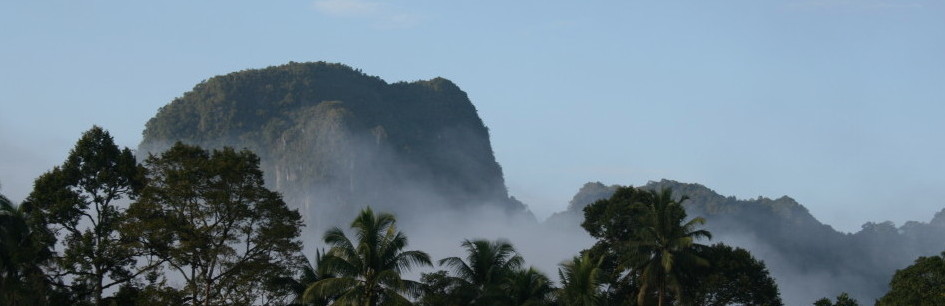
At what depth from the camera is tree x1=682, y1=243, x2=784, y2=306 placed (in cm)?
5947

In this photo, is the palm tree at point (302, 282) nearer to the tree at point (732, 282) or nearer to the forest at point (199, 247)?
the forest at point (199, 247)

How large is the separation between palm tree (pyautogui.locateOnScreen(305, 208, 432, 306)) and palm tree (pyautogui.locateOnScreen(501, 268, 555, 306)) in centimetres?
605

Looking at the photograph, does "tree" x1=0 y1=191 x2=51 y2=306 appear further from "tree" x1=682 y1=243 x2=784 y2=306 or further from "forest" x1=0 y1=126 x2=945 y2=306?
"tree" x1=682 y1=243 x2=784 y2=306

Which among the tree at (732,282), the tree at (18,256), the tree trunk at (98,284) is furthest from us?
the tree at (732,282)

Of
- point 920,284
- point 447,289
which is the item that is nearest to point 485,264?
point 447,289

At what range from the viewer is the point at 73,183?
142 feet

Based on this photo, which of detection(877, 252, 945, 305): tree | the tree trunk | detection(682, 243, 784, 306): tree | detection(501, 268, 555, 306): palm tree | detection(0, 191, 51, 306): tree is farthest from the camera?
detection(682, 243, 784, 306): tree

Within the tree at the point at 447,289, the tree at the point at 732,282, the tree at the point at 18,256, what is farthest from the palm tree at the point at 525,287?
the tree at the point at 18,256

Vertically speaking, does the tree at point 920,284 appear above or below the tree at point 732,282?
below

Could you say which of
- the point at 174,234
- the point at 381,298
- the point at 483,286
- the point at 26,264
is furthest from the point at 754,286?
the point at 26,264

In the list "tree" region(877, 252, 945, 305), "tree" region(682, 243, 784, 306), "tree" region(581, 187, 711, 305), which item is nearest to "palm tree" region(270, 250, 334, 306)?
"tree" region(581, 187, 711, 305)

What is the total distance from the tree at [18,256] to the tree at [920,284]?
34331 mm

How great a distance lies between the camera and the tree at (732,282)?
59.5m

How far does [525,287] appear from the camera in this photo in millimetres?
46750
